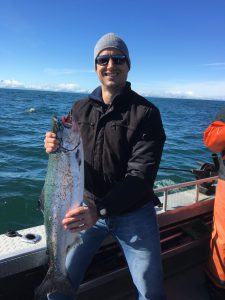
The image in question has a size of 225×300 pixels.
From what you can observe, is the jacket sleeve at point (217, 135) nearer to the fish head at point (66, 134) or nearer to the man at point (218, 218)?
the man at point (218, 218)

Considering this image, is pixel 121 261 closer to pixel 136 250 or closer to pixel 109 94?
pixel 136 250

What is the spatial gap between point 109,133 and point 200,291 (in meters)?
2.70

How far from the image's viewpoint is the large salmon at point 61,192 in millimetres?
2552

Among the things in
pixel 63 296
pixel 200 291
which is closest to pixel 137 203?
pixel 63 296

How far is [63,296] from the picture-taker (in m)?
2.93

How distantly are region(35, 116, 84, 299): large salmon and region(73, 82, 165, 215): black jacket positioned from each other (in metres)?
0.34

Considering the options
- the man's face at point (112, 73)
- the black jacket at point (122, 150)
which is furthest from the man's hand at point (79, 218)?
the man's face at point (112, 73)

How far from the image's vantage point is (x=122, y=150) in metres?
2.88

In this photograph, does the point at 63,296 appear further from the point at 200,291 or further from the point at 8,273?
the point at 200,291

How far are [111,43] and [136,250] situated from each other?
6.33 ft

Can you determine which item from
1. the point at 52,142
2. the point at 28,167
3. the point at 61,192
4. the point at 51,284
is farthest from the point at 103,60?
the point at 28,167

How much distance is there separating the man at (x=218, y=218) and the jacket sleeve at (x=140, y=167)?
0.97 m

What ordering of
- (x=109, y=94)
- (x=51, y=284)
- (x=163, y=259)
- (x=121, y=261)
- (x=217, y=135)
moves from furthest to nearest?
(x=163, y=259)
(x=121, y=261)
(x=217, y=135)
(x=109, y=94)
(x=51, y=284)

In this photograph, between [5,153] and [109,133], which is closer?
[109,133]
